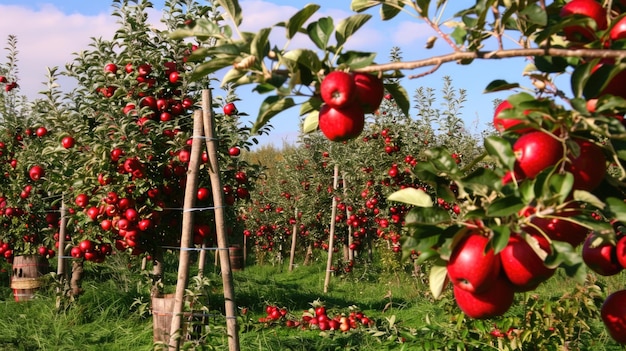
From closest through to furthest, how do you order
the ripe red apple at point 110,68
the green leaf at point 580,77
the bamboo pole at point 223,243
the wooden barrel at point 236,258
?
the green leaf at point 580,77 < the bamboo pole at point 223,243 < the ripe red apple at point 110,68 < the wooden barrel at point 236,258

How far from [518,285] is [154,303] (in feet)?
12.2

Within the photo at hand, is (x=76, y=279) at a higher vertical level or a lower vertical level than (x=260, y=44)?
lower

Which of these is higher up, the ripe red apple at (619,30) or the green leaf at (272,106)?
the ripe red apple at (619,30)

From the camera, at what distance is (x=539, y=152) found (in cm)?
96

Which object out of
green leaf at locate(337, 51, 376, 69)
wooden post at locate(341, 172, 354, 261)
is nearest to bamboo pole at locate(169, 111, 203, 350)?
green leaf at locate(337, 51, 376, 69)

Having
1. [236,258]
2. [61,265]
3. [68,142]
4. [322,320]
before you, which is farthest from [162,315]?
[236,258]

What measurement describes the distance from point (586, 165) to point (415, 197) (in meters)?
0.30

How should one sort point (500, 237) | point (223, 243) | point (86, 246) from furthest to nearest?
point (86, 246) < point (223, 243) < point (500, 237)

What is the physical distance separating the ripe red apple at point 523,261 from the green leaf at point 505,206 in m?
0.08

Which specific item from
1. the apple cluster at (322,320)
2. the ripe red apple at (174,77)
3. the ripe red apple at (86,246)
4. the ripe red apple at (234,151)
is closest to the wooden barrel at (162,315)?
the ripe red apple at (86,246)

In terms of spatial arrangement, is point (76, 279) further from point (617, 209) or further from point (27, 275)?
point (617, 209)

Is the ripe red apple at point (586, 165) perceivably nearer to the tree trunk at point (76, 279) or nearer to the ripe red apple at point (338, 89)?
the ripe red apple at point (338, 89)

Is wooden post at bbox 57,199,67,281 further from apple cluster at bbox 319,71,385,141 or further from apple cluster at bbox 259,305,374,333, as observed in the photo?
apple cluster at bbox 319,71,385,141

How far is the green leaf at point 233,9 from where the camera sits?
3.68ft
